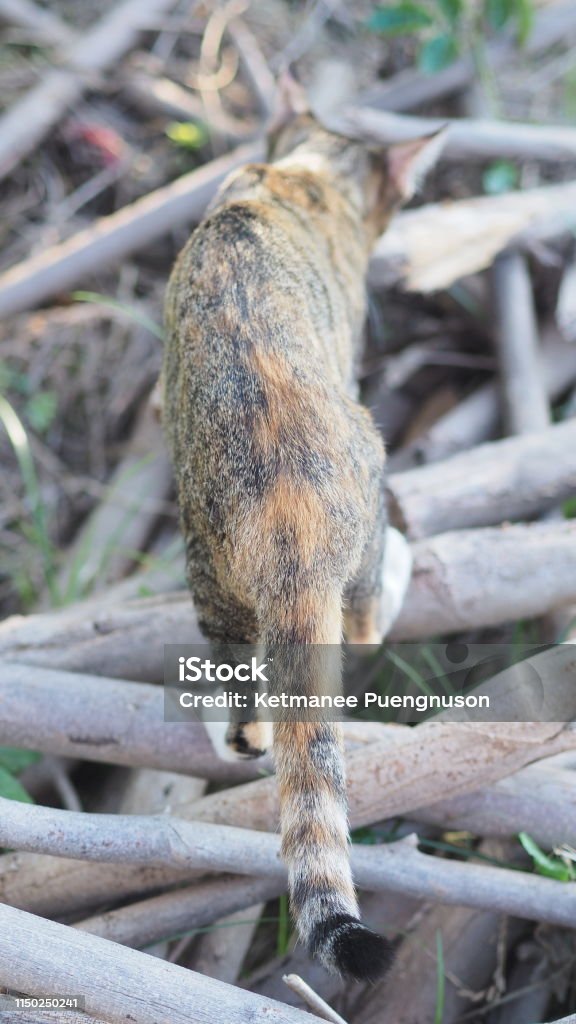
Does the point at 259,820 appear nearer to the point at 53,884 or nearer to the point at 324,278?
the point at 53,884

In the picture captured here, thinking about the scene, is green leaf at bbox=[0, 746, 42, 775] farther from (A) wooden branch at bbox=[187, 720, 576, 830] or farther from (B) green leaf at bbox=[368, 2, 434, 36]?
(B) green leaf at bbox=[368, 2, 434, 36]

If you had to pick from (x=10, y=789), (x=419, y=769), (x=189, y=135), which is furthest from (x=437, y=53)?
(x=10, y=789)

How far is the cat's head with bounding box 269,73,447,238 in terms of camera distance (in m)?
3.78

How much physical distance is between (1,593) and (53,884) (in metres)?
2.10

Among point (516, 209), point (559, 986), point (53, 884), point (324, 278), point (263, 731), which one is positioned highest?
point (516, 209)

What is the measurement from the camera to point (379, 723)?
109 inches

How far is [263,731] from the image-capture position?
2.60 metres

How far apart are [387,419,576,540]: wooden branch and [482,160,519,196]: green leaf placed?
69.0 inches

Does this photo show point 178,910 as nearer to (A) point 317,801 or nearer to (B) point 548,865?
(A) point 317,801

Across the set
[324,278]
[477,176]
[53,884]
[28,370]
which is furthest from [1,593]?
[477,176]

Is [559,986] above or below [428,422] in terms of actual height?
below

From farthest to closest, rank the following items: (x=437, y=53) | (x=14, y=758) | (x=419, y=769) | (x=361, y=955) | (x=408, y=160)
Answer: (x=437, y=53) < (x=408, y=160) < (x=14, y=758) < (x=419, y=769) < (x=361, y=955)

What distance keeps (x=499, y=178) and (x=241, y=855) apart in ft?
12.3

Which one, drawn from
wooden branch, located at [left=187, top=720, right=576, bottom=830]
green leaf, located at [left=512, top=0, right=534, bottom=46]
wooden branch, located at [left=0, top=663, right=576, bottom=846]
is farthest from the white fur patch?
green leaf, located at [left=512, top=0, right=534, bottom=46]
